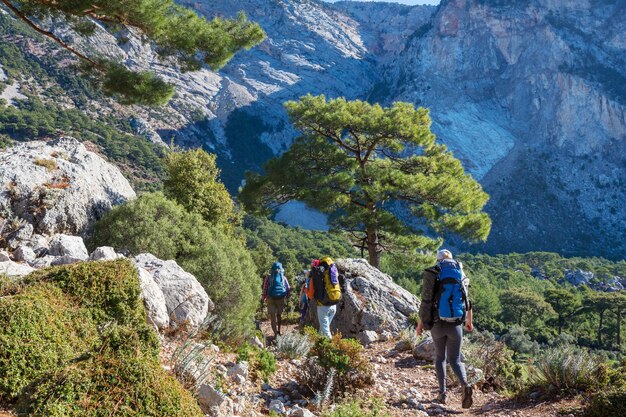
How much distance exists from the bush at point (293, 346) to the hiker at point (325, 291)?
1104 millimetres

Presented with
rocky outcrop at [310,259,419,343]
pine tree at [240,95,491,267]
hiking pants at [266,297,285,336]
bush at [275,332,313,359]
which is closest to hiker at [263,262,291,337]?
hiking pants at [266,297,285,336]

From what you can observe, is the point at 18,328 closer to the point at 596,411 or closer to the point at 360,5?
the point at 596,411

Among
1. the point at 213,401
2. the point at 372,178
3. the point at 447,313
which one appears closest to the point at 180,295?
the point at 213,401

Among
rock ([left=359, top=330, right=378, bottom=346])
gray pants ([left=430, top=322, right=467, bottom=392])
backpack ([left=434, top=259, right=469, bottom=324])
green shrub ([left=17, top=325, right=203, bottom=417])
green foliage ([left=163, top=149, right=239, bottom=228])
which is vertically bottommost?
green foliage ([left=163, top=149, right=239, bottom=228])

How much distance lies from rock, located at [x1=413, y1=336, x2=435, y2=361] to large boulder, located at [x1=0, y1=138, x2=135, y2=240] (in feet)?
20.3

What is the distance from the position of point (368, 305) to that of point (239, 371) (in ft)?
19.2

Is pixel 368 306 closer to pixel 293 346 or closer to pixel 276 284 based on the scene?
pixel 276 284

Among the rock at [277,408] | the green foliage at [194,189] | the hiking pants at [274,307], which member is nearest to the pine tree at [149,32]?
the hiking pants at [274,307]

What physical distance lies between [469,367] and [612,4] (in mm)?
142379

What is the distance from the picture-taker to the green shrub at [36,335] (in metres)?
2.93

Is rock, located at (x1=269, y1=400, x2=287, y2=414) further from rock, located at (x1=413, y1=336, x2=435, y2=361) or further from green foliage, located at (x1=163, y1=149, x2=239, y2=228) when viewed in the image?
green foliage, located at (x1=163, y1=149, x2=239, y2=228)

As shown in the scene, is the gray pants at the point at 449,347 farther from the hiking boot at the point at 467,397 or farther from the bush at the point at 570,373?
the bush at the point at 570,373

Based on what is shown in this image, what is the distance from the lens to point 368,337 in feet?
29.4

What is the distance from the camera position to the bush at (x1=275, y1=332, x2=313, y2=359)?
5.91 metres
